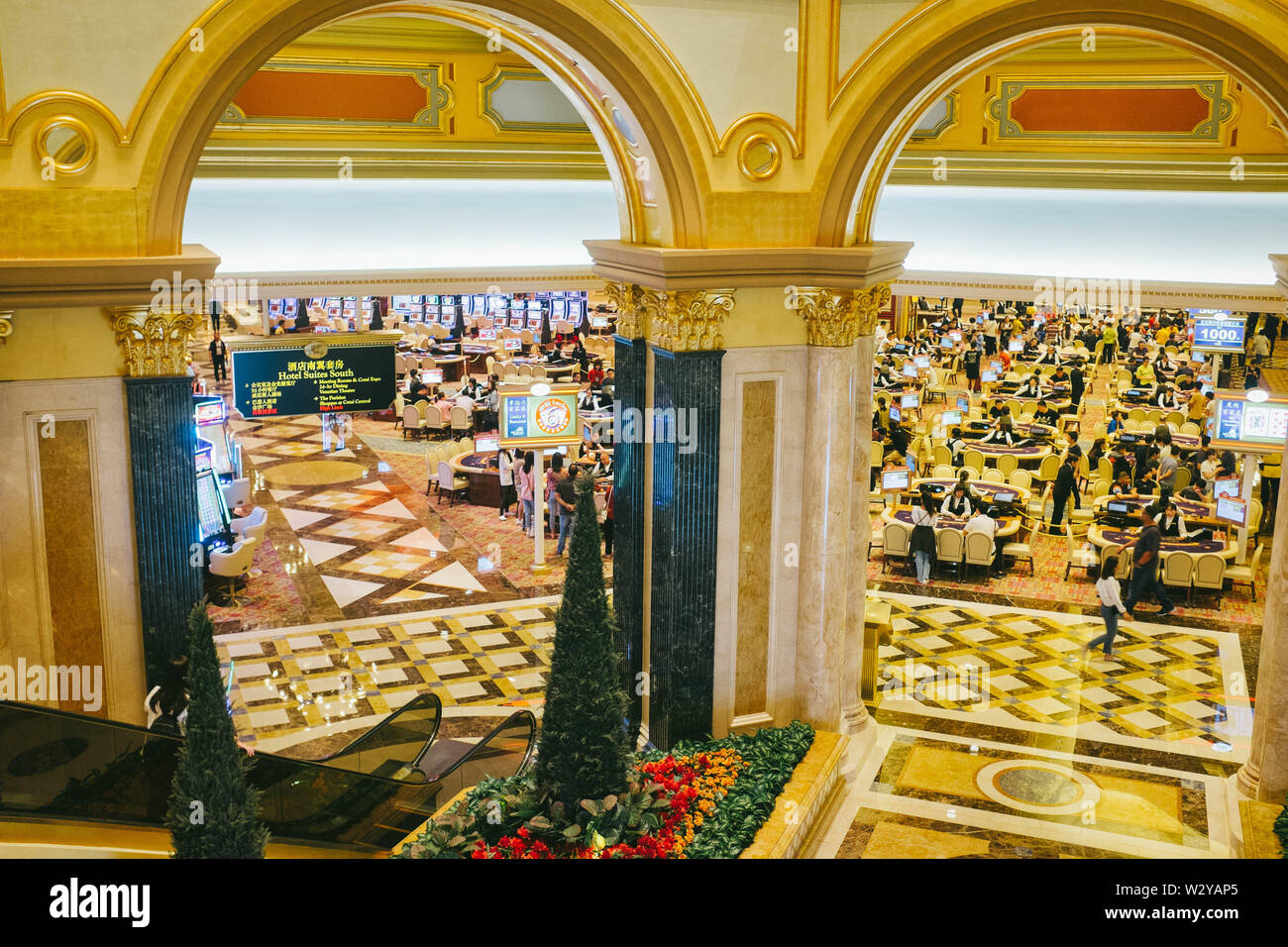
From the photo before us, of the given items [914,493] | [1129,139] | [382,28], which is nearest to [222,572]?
[382,28]

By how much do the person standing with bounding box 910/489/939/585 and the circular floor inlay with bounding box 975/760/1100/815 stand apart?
15.1ft

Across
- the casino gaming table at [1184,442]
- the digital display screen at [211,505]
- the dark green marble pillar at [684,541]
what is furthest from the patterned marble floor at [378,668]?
the casino gaming table at [1184,442]

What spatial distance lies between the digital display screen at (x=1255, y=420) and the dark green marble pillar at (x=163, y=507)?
36.8 feet

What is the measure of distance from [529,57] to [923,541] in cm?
770

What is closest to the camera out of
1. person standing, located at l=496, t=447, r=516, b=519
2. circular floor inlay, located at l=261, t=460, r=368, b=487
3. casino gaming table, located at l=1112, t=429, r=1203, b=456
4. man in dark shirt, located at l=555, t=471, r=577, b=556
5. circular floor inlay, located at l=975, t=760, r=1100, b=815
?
circular floor inlay, located at l=975, t=760, r=1100, b=815

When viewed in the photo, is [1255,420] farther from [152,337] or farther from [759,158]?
[152,337]

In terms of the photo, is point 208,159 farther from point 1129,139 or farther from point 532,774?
point 1129,139

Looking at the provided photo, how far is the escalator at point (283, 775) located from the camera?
603 centimetres

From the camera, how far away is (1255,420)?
43.3 ft

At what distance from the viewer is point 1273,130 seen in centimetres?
1047

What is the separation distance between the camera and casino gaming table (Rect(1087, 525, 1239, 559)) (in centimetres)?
1346

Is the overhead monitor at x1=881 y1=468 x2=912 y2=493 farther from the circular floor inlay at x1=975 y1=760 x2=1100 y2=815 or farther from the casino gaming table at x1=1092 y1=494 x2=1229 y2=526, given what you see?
the circular floor inlay at x1=975 y1=760 x2=1100 y2=815

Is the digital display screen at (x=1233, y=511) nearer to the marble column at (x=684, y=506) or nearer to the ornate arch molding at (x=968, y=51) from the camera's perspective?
the ornate arch molding at (x=968, y=51)

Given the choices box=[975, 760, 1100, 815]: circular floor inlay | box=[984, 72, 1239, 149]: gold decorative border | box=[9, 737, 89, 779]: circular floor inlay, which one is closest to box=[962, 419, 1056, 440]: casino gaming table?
box=[984, 72, 1239, 149]: gold decorative border
